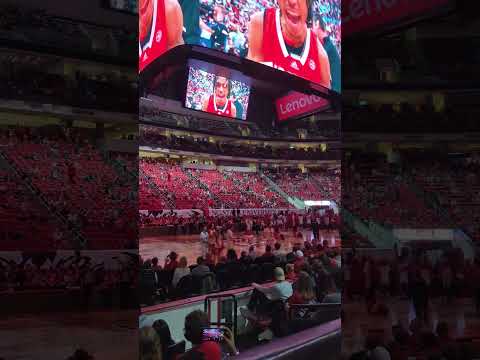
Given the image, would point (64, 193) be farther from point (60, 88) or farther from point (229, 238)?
point (229, 238)

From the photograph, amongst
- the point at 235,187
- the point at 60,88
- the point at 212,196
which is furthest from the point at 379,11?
the point at 60,88

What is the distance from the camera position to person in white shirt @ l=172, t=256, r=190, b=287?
2.90m

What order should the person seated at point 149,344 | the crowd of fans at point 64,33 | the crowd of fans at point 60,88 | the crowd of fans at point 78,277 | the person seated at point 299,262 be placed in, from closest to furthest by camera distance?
the person seated at point 149,344 < the person seated at point 299,262 < the crowd of fans at point 78,277 < the crowd of fans at point 60,88 < the crowd of fans at point 64,33

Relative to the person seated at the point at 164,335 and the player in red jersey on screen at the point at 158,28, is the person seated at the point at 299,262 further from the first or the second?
the player in red jersey on screen at the point at 158,28

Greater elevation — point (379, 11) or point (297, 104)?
point (379, 11)

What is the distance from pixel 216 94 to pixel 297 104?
70 centimetres

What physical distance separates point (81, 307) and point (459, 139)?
43.5 ft

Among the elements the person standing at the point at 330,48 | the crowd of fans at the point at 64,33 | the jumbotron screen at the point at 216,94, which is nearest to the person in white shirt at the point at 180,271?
the jumbotron screen at the point at 216,94

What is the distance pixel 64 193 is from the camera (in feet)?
39.2

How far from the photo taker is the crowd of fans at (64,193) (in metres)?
10.2

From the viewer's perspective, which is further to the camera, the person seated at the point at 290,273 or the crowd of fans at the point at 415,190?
the crowd of fans at the point at 415,190

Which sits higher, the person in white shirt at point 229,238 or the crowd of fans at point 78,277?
the person in white shirt at point 229,238

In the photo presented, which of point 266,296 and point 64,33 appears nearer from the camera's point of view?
point 266,296

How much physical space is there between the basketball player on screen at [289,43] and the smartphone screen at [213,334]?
71.0 inches
